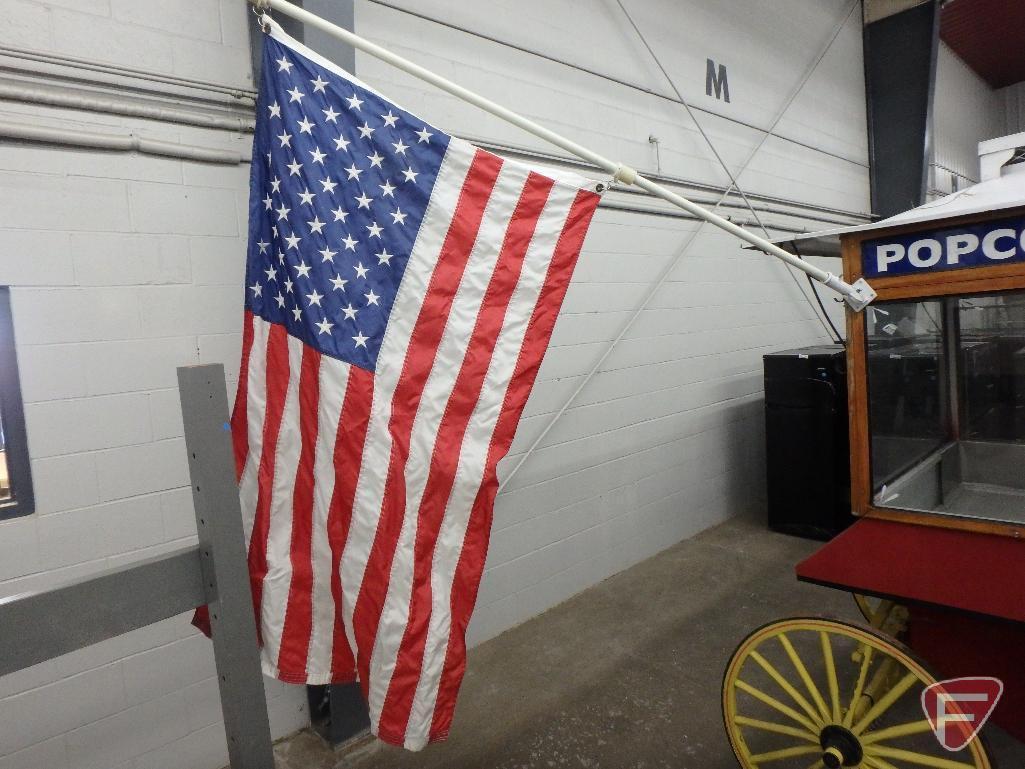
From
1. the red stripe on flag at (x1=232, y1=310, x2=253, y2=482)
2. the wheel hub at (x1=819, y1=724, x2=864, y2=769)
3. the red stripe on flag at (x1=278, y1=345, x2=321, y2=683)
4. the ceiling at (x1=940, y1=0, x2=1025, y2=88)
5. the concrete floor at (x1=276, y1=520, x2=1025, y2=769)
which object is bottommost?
the concrete floor at (x1=276, y1=520, x2=1025, y2=769)

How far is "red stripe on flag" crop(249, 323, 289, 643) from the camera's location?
6.06 feet

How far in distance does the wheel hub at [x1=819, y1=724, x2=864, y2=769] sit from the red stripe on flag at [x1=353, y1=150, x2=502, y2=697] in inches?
55.7

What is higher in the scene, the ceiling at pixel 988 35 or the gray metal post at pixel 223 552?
the ceiling at pixel 988 35

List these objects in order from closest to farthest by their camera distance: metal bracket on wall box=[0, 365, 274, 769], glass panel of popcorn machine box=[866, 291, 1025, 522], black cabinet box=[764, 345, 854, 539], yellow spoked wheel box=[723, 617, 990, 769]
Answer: metal bracket on wall box=[0, 365, 274, 769]
yellow spoked wheel box=[723, 617, 990, 769]
glass panel of popcorn machine box=[866, 291, 1025, 522]
black cabinet box=[764, 345, 854, 539]

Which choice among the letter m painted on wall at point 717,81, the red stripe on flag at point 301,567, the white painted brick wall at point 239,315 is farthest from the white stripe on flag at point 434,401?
the letter m painted on wall at point 717,81

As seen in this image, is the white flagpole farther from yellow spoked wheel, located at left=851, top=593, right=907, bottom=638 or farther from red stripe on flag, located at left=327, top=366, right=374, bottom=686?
yellow spoked wheel, located at left=851, top=593, right=907, bottom=638

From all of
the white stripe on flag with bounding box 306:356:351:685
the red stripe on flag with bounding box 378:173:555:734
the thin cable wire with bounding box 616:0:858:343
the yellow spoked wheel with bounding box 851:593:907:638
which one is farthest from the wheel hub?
the thin cable wire with bounding box 616:0:858:343

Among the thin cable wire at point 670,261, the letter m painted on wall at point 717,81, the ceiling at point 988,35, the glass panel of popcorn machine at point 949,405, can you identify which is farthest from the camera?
the ceiling at point 988,35

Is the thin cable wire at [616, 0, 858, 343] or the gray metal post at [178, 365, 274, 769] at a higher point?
the thin cable wire at [616, 0, 858, 343]

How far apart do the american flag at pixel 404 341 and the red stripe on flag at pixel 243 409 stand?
0.21 metres

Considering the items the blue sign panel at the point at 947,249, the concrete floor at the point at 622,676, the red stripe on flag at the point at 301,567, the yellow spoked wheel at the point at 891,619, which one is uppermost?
the blue sign panel at the point at 947,249

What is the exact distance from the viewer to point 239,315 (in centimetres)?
248

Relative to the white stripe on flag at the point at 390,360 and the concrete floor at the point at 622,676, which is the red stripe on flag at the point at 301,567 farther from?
the concrete floor at the point at 622,676

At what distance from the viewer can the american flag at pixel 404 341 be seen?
166 cm
